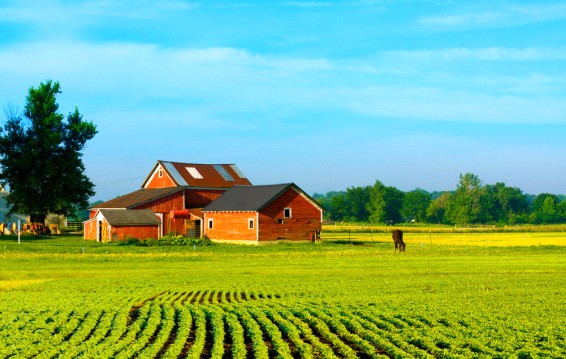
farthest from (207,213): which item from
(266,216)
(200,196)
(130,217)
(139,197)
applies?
(139,197)

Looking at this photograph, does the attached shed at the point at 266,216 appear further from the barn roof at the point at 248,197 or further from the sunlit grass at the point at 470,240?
the sunlit grass at the point at 470,240

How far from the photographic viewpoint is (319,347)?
55.5 ft

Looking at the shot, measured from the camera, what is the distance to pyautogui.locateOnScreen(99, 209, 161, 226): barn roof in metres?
72.2

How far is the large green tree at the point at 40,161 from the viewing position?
8331cm

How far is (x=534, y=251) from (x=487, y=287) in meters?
31.4

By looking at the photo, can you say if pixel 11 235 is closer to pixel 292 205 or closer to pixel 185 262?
pixel 292 205

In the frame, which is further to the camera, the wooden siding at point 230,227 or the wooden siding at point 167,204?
the wooden siding at point 167,204

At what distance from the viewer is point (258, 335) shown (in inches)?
723

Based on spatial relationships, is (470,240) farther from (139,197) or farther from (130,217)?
(130,217)

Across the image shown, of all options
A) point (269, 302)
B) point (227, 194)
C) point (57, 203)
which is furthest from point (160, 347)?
point (57, 203)

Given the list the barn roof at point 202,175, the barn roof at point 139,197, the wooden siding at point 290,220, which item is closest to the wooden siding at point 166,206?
the barn roof at point 139,197

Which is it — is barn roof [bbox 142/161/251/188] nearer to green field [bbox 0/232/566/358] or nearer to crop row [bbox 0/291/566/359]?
green field [bbox 0/232/566/358]

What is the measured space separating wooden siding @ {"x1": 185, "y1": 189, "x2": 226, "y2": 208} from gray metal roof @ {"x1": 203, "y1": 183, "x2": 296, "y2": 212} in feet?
16.3

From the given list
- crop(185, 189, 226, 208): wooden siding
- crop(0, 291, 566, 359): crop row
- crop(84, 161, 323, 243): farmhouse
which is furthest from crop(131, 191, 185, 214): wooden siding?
crop(0, 291, 566, 359): crop row
